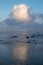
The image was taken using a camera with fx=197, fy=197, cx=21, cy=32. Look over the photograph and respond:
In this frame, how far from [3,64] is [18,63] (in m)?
1.91

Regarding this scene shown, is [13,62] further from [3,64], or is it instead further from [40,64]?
[40,64]

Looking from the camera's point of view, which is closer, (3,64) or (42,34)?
(3,64)

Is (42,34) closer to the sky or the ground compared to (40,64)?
closer to the sky

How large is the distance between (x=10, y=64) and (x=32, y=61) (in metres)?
3.37

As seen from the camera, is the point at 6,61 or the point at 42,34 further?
the point at 42,34

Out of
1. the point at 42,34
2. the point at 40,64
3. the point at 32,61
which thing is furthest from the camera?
the point at 42,34

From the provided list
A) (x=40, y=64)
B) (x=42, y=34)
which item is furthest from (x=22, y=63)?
(x=42, y=34)

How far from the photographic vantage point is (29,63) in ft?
82.9

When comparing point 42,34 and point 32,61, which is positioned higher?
A: point 42,34

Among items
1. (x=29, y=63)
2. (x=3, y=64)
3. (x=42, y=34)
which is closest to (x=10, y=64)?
(x=3, y=64)

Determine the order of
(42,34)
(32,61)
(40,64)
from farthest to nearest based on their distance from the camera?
(42,34), (32,61), (40,64)

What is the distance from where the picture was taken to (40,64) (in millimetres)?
24578

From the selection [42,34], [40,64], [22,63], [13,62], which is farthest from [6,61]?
[42,34]

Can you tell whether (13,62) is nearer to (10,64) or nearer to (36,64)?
(10,64)
